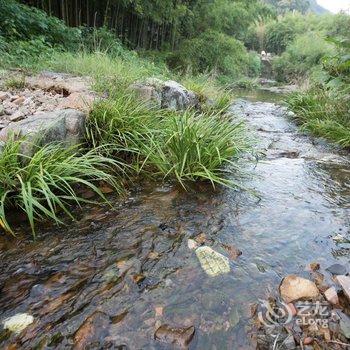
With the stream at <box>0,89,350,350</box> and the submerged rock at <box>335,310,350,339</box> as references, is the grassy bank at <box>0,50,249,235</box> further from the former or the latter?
the submerged rock at <box>335,310,350,339</box>

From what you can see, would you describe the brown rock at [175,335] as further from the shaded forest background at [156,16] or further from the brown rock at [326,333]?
the shaded forest background at [156,16]

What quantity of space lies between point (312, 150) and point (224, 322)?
119 inches

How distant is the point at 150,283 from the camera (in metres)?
1.35

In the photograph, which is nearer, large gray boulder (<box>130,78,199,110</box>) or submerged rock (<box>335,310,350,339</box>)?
submerged rock (<box>335,310,350,339</box>)

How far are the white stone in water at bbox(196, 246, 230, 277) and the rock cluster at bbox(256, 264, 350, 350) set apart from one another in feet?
0.84

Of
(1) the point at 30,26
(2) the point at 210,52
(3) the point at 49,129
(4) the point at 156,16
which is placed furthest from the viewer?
(2) the point at 210,52

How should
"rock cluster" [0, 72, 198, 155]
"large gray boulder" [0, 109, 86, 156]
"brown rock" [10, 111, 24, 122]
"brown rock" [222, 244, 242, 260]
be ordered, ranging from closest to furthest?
"brown rock" [222, 244, 242, 260] < "large gray boulder" [0, 109, 86, 156] < "rock cluster" [0, 72, 198, 155] < "brown rock" [10, 111, 24, 122]

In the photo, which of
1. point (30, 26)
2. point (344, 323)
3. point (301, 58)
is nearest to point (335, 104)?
point (344, 323)

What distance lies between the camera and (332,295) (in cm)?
129

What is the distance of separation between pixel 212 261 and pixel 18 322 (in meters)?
0.87

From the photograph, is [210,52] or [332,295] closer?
[332,295]

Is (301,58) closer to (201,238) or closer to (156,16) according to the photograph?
(156,16)

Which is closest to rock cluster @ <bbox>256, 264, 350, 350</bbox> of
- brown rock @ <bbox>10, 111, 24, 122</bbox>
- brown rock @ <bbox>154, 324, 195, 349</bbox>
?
brown rock @ <bbox>154, 324, 195, 349</bbox>

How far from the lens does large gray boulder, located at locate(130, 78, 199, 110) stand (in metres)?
3.46
